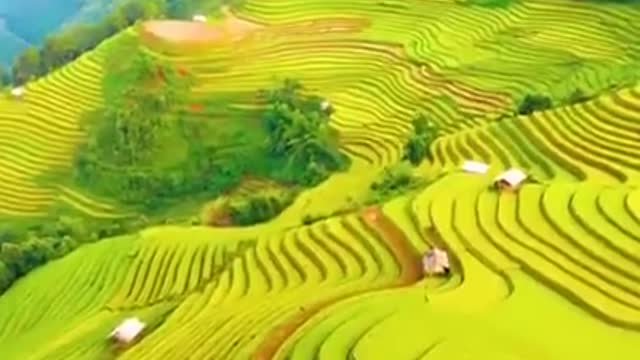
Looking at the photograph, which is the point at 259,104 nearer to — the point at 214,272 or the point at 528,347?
the point at 214,272

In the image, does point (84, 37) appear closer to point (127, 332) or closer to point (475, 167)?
point (475, 167)

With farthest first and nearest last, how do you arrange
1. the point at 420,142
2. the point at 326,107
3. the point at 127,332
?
1. the point at 326,107
2. the point at 420,142
3. the point at 127,332

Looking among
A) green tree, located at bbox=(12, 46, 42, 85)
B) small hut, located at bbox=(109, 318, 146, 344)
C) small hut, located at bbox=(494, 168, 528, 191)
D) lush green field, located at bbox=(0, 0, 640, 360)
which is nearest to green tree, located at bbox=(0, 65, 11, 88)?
green tree, located at bbox=(12, 46, 42, 85)

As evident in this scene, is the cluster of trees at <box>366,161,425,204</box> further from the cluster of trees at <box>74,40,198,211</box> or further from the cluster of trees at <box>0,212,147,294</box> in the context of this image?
the cluster of trees at <box>74,40,198,211</box>

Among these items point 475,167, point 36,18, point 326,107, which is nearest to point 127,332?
point 475,167

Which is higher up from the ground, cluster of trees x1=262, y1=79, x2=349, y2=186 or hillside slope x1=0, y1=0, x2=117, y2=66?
hillside slope x1=0, y1=0, x2=117, y2=66

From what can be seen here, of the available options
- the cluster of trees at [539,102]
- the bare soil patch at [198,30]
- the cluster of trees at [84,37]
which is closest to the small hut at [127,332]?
the cluster of trees at [539,102]
